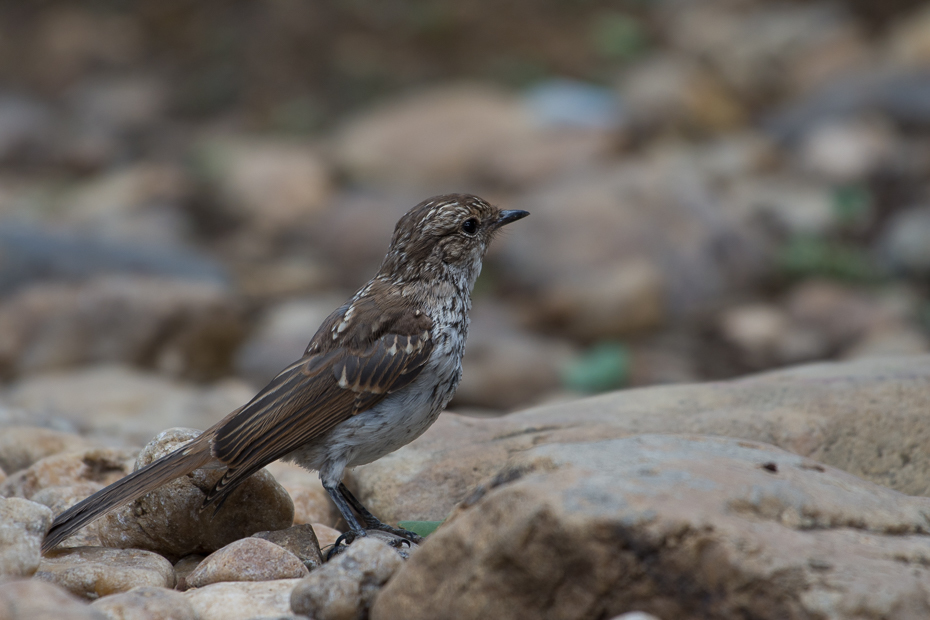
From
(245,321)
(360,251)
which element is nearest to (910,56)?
(360,251)

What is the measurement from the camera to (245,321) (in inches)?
431

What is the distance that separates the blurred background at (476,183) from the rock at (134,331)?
0.03 meters

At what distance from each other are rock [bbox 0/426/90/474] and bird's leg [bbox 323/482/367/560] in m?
1.79

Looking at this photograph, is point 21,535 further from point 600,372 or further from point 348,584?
point 600,372

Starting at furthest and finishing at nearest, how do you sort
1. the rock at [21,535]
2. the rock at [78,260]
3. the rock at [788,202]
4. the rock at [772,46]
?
the rock at [772,46] < the rock at [788,202] < the rock at [78,260] < the rock at [21,535]

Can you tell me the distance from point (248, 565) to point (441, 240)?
2146 millimetres

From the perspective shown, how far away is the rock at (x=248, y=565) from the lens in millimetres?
4078

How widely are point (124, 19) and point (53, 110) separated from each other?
9.67 feet

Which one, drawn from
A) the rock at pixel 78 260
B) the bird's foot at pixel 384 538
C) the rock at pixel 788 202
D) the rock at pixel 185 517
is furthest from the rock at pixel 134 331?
the rock at pixel 788 202

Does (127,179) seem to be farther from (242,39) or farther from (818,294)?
(818,294)

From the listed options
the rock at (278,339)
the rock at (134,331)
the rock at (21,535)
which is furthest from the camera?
the rock at (134,331)

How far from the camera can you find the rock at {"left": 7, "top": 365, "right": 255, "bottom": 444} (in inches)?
290

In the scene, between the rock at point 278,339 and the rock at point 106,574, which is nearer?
the rock at point 106,574

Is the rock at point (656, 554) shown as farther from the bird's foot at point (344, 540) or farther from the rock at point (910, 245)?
the rock at point (910, 245)
